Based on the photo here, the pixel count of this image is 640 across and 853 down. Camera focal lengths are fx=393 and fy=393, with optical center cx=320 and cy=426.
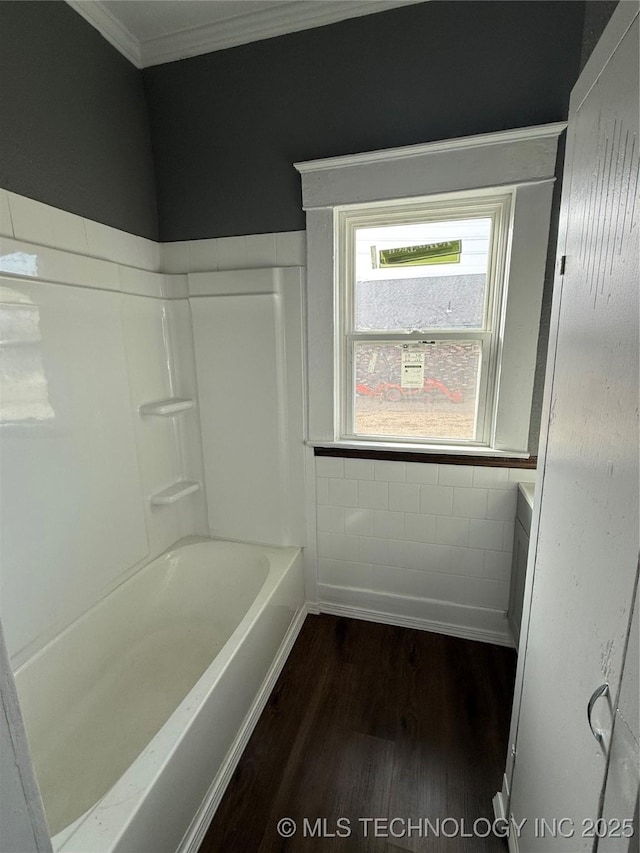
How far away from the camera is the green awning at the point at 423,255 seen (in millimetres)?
1800

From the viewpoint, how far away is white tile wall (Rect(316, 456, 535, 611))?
1891mm

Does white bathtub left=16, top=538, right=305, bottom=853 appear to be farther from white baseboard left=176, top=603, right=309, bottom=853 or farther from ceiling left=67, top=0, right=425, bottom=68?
ceiling left=67, top=0, right=425, bottom=68

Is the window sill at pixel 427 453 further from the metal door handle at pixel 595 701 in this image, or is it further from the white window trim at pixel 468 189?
the metal door handle at pixel 595 701

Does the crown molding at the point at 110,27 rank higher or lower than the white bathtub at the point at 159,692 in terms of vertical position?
higher

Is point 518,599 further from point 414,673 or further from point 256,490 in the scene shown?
point 256,490

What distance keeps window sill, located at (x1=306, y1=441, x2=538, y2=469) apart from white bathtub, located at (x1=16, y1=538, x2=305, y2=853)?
0.63 m

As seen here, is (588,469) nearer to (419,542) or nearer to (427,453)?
(427,453)

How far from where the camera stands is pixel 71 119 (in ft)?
5.12

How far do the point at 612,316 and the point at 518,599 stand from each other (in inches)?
61.6

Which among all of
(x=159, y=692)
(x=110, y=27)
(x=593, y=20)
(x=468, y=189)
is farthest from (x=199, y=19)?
(x=159, y=692)

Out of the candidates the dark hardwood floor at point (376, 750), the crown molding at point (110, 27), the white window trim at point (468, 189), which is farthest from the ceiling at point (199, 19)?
the dark hardwood floor at point (376, 750)

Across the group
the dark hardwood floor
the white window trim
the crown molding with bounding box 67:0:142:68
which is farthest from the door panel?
the crown molding with bounding box 67:0:142:68

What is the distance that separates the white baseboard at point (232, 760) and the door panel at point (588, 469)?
3.12 feet

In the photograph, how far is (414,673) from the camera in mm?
1806
